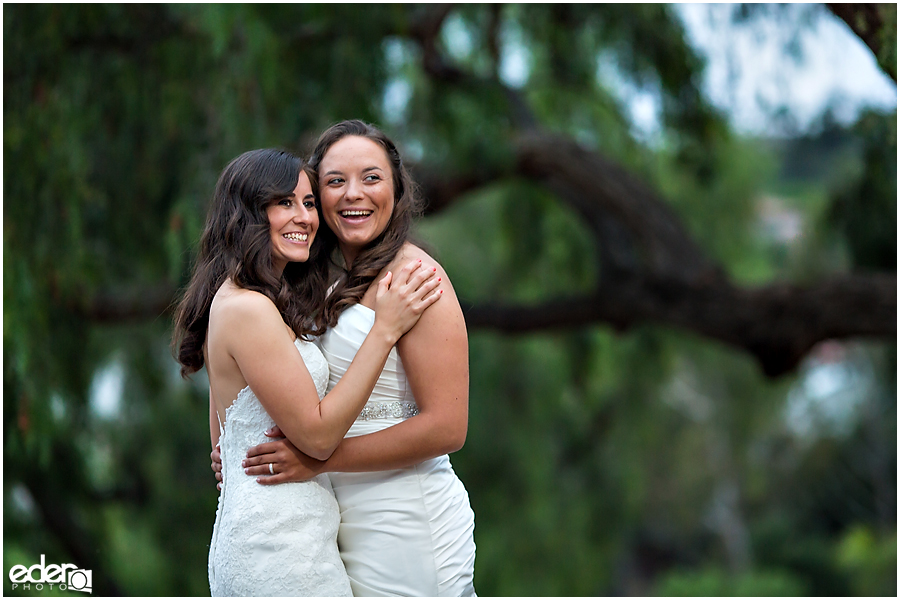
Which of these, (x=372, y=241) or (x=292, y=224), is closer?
(x=292, y=224)

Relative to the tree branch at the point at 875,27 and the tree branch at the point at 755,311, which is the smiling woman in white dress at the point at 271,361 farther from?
the tree branch at the point at 755,311

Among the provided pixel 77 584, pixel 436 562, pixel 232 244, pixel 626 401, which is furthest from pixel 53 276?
pixel 626 401

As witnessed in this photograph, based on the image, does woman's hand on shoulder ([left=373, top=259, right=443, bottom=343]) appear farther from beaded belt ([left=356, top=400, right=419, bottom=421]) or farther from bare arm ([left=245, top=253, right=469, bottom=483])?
beaded belt ([left=356, top=400, right=419, bottom=421])

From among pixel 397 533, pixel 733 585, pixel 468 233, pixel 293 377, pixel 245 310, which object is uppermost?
pixel 468 233

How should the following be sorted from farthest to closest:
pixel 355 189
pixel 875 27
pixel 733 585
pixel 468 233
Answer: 1. pixel 733 585
2. pixel 468 233
3. pixel 875 27
4. pixel 355 189

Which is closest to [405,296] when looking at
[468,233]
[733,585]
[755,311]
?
[755,311]

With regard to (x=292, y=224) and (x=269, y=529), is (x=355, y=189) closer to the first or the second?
(x=292, y=224)

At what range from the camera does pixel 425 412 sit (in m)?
2.03

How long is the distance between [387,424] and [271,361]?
1.10ft

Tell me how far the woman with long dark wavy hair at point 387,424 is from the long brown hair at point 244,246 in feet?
0.35

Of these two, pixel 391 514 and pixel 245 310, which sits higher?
pixel 245 310

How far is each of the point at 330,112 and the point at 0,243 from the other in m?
1.44

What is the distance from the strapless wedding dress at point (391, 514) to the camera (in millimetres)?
2055

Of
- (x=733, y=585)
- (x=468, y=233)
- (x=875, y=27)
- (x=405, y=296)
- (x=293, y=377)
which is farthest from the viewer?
(x=733, y=585)
